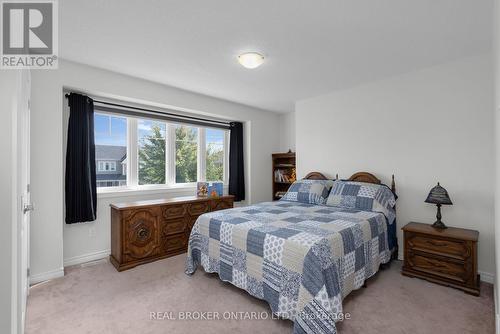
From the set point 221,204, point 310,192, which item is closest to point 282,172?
point 310,192

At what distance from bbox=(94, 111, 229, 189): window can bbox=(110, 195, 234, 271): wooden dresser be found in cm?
62

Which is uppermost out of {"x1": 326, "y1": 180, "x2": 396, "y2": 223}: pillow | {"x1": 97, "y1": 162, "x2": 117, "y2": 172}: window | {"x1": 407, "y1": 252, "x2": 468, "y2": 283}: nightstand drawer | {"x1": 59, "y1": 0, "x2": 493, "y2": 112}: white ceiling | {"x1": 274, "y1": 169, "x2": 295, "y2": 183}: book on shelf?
{"x1": 59, "y1": 0, "x2": 493, "y2": 112}: white ceiling

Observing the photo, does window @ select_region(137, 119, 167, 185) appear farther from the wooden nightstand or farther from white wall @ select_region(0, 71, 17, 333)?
the wooden nightstand

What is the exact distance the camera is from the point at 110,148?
338 centimetres

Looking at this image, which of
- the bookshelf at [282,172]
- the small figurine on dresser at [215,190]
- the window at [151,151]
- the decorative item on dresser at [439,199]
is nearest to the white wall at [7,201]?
the window at [151,151]

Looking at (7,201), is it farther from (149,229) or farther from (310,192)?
(310,192)

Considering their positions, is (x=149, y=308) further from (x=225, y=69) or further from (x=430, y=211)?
(x=430, y=211)

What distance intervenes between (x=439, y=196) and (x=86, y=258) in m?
4.10

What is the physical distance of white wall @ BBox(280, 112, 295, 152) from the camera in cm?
512

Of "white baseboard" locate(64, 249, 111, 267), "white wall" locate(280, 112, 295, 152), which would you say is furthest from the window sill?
"white wall" locate(280, 112, 295, 152)

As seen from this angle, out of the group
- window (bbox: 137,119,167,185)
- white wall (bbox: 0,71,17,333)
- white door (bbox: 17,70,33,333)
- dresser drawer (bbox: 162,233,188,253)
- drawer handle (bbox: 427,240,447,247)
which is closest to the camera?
white wall (bbox: 0,71,17,333)

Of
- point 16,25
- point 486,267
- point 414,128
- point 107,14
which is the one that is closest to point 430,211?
point 486,267

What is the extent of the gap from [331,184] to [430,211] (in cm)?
119

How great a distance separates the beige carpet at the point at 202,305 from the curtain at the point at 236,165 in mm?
2086
